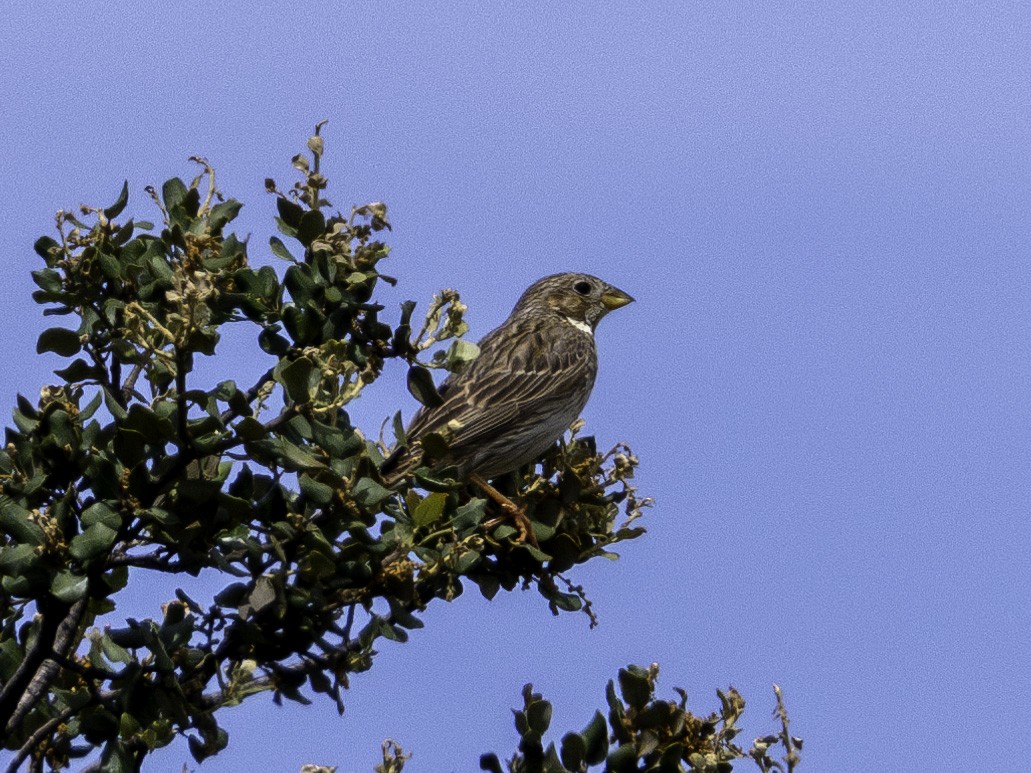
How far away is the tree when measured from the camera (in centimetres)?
515

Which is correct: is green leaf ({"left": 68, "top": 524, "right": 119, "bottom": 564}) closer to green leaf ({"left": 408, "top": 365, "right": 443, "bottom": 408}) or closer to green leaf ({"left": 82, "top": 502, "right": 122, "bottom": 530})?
green leaf ({"left": 82, "top": 502, "right": 122, "bottom": 530})

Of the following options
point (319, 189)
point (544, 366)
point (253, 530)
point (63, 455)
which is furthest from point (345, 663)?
point (544, 366)

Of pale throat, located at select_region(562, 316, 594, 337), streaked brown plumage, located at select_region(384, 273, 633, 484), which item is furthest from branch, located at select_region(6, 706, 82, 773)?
pale throat, located at select_region(562, 316, 594, 337)

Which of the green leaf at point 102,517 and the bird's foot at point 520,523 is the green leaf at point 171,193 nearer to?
the green leaf at point 102,517

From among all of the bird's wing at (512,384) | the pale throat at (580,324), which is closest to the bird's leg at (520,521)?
the bird's wing at (512,384)

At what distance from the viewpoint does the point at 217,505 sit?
17.1ft

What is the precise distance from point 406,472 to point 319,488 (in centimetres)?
46

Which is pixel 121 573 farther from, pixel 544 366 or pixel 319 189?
pixel 544 366

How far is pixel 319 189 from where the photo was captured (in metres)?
5.82

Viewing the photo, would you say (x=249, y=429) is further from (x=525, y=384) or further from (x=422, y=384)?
(x=525, y=384)

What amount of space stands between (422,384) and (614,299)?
519cm

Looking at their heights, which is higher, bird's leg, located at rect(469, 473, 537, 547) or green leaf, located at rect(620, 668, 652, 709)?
bird's leg, located at rect(469, 473, 537, 547)

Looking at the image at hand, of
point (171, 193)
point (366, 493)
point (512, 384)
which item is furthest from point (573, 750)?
point (512, 384)

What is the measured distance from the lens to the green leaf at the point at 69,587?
16.8 feet
